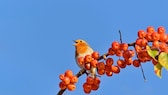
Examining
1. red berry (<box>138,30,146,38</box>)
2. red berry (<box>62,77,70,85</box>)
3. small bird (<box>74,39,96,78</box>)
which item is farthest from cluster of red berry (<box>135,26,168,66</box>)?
small bird (<box>74,39,96,78</box>)

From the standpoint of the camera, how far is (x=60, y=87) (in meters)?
2.41

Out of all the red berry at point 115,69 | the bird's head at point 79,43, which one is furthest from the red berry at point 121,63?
the bird's head at point 79,43

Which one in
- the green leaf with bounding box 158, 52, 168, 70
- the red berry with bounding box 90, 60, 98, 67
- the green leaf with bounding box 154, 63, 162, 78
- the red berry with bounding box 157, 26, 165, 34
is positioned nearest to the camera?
the green leaf with bounding box 158, 52, 168, 70

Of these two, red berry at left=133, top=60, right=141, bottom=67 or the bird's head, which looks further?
the bird's head

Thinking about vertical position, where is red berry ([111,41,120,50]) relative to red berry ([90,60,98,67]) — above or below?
above

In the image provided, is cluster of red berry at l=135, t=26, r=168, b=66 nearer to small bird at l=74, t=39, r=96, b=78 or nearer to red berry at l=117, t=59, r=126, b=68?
red berry at l=117, t=59, r=126, b=68

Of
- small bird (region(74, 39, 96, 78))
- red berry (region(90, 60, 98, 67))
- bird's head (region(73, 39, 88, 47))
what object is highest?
bird's head (region(73, 39, 88, 47))

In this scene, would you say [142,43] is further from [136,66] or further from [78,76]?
[78,76]

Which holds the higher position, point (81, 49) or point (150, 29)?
point (81, 49)

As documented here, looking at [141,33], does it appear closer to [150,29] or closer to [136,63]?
[150,29]

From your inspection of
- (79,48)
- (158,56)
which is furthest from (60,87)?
(79,48)

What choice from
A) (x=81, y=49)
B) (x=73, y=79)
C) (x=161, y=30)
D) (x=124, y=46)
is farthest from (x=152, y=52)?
(x=81, y=49)

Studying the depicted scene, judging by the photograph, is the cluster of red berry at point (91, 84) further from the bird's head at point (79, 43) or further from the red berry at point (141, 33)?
the bird's head at point (79, 43)

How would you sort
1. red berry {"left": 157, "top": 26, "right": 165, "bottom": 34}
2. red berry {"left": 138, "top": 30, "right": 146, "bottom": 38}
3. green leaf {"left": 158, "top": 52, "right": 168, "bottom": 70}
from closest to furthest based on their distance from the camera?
green leaf {"left": 158, "top": 52, "right": 168, "bottom": 70} → red berry {"left": 138, "top": 30, "right": 146, "bottom": 38} → red berry {"left": 157, "top": 26, "right": 165, "bottom": 34}
